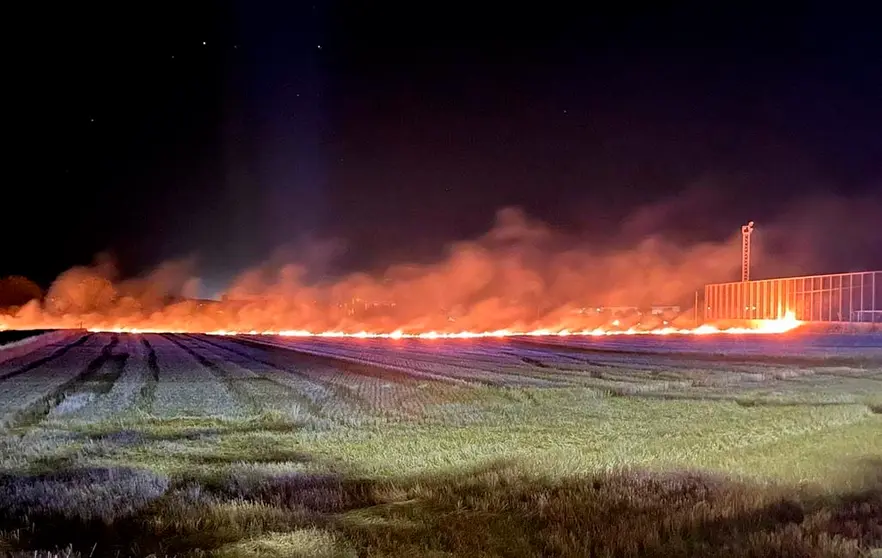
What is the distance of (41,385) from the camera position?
29016 mm

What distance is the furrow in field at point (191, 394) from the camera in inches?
853

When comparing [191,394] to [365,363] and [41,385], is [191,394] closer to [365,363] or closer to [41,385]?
[41,385]

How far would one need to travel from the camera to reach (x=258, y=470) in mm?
13312

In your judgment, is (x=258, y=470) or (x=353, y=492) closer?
(x=353, y=492)

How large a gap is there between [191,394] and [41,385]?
7251 millimetres

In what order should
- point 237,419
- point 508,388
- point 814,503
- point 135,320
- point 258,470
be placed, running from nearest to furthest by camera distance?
point 814,503 < point 258,470 < point 237,419 < point 508,388 < point 135,320

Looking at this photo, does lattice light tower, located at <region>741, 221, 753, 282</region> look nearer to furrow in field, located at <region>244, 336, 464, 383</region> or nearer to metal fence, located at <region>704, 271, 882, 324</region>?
metal fence, located at <region>704, 271, 882, 324</region>

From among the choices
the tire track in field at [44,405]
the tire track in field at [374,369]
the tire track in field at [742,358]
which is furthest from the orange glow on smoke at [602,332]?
the tire track in field at [44,405]

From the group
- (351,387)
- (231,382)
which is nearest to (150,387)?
(231,382)

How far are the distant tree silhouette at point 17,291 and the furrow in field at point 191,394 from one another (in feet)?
368

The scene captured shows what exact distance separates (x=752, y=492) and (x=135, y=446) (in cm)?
1181

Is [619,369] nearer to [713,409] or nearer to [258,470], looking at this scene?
[713,409]

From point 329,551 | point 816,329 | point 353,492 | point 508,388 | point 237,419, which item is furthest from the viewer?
point 816,329

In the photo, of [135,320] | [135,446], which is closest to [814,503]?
[135,446]
